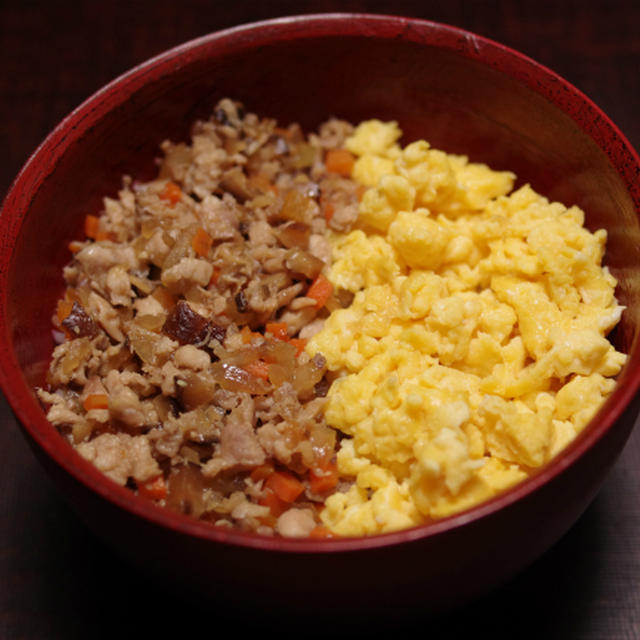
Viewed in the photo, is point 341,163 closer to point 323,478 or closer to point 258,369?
point 258,369

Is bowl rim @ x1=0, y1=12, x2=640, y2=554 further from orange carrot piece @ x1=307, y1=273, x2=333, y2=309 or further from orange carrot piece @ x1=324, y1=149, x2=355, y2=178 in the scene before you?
orange carrot piece @ x1=307, y1=273, x2=333, y2=309

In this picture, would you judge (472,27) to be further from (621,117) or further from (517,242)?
(517,242)

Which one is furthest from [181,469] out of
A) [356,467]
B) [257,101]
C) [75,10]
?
[75,10]

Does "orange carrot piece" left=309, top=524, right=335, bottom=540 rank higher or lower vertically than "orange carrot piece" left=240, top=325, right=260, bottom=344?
lower

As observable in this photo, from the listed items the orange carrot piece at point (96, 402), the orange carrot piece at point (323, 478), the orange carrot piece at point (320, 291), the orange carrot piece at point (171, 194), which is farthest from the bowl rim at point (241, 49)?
the orange carrot piece at point (320, 291)

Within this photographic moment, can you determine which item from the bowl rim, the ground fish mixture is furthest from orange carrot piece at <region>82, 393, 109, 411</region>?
the bowl rim

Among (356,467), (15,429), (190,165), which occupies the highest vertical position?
(190,165)

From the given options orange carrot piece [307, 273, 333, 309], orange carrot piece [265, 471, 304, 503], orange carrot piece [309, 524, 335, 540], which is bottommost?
orange carrot piece [309, 524, 335, 540]
